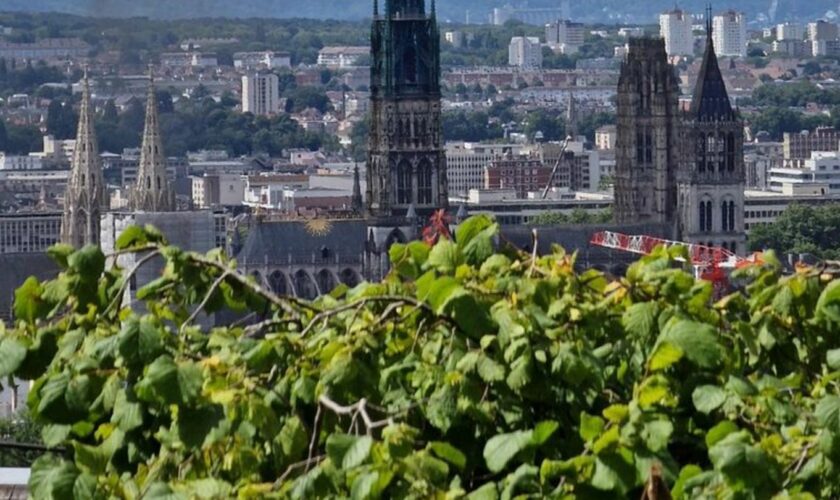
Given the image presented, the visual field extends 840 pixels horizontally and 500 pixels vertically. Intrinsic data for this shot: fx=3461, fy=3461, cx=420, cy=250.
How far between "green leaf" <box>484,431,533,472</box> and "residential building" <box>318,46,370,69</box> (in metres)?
172

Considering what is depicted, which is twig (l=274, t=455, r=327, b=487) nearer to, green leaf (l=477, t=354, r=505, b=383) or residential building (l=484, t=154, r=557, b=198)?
green leaf (l=477, t=354, r=505, b=383)

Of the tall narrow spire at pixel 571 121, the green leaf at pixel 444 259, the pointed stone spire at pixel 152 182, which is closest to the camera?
the green leaf at pixel 444 259

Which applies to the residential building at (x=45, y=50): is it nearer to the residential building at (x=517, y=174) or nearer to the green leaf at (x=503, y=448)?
the residential building at (x=517, y=174)

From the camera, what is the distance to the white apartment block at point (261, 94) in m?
151

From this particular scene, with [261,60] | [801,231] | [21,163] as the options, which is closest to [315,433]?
[801,231]

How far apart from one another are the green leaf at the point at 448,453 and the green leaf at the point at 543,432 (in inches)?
7.2

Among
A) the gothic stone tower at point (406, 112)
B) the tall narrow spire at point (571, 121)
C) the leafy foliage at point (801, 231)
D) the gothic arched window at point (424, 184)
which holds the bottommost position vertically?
the leafy foliage at point (801, 231)

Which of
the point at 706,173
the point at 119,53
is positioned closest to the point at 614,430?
the point at 706,173

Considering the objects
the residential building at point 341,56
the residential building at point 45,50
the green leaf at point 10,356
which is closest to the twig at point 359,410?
the green leaf at point 10,356

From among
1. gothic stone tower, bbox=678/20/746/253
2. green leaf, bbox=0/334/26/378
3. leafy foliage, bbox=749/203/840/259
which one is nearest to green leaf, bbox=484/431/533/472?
green leaf, bbox=0/334/26/378

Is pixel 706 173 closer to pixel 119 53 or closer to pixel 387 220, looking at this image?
pixel 387 220

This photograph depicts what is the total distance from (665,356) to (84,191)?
6175cm

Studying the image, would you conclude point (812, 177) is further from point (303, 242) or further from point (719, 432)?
point (719, 432)

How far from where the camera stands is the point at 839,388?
8.73 meters
